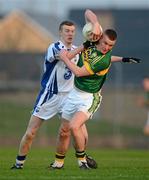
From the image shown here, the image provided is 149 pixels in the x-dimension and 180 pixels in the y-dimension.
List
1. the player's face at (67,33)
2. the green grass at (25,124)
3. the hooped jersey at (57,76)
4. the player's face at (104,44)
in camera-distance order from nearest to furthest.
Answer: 1. the player's face at (104,44)
2. the player's face at (67,33)
3. the hooped jersey at (57,76)
4. the green grass at (25,124)

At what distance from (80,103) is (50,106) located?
744mm

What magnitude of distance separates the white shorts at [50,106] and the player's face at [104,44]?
108 cm

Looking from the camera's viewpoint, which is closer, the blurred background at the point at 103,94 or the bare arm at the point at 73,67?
the bare arm at the point at 73,67

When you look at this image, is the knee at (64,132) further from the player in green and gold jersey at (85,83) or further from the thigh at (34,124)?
the thigh at (34,124)

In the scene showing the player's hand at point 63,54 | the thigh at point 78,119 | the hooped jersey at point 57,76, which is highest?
the player's hand at point 63,54

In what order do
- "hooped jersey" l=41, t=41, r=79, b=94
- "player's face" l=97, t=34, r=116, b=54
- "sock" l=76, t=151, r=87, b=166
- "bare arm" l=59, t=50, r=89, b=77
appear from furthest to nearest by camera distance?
"hooped jersey" l=41, t=41, r=79, b=94
"sock" l=76, t=151, r=87, b=166
"player's face" l=97, t=34, r=116, b=54
"bare arm" l=59, t=50, r=89, b=77

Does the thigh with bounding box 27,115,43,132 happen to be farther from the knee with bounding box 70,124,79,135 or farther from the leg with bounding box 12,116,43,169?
the knee with bounding box 70,124,79,135

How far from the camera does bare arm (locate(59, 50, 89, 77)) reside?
13977mm

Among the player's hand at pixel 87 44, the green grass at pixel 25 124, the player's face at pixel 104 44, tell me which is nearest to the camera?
the player's face at pixel 104 44

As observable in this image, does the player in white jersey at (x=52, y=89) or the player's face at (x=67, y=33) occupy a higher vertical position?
the player's face at (x=67, y=33)

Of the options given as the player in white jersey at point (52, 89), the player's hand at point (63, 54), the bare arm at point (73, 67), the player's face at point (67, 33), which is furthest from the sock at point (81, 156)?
the player's face at point (67, 33)

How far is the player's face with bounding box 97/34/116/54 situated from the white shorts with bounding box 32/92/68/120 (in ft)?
3.53

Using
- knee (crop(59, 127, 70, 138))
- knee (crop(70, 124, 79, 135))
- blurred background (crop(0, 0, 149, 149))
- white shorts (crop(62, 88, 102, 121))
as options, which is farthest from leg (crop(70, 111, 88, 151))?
blurred background (crop(0, 0, 149, 149))

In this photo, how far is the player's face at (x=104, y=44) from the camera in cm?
1408
